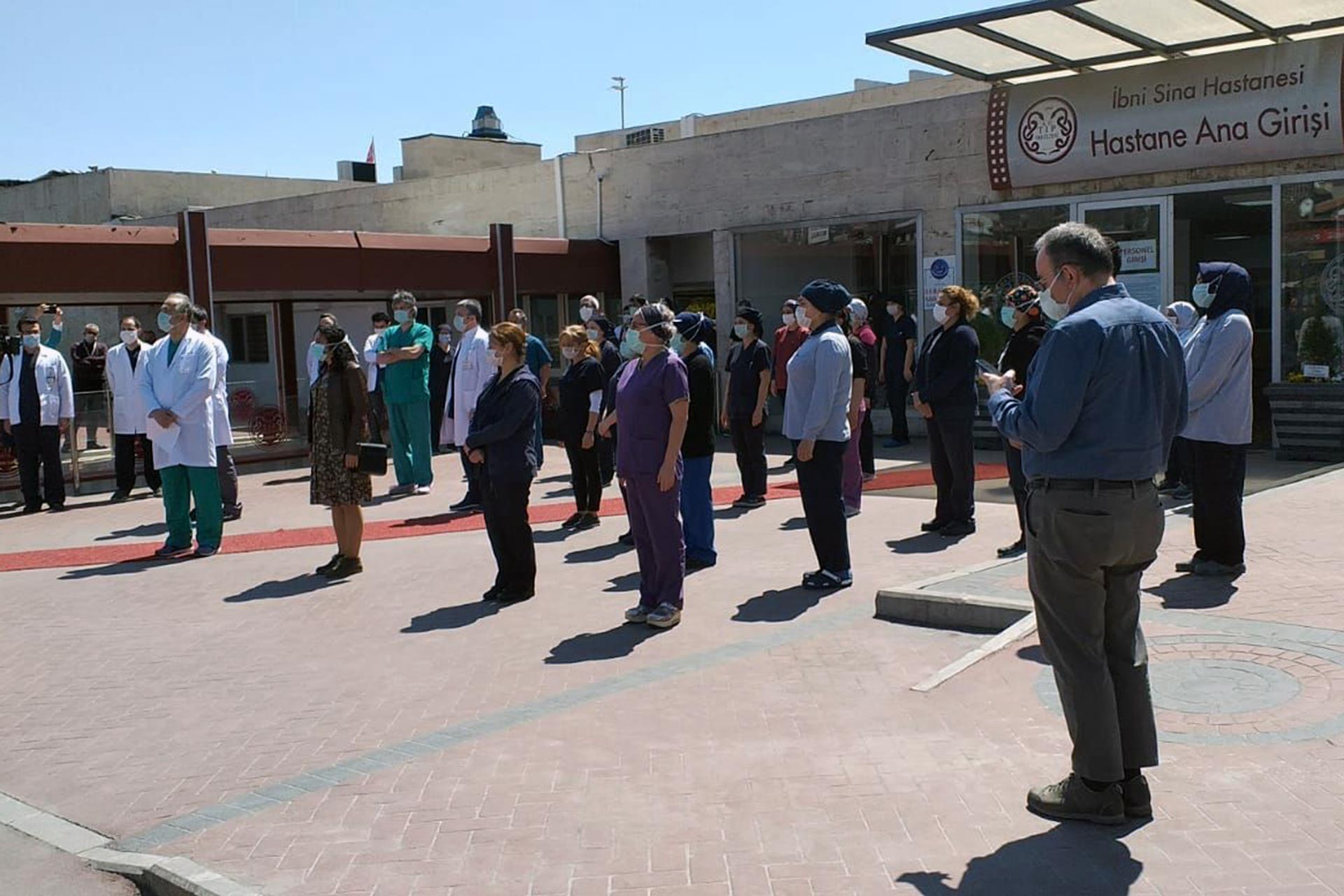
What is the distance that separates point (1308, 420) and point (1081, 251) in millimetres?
10386

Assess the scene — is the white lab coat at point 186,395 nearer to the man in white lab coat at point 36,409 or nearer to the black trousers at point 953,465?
the man in white lab coat at point 36,409

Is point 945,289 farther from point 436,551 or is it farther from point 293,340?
point 293,340

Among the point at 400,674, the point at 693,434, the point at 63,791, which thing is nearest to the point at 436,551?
the point at 693,434

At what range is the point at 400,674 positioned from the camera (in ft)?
22.4

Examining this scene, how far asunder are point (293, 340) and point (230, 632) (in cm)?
1168

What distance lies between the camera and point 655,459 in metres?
7.38

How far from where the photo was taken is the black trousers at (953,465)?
9664mm

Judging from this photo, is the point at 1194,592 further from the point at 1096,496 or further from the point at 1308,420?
the point at 1308,420

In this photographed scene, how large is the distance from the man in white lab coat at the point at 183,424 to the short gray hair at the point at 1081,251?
7.56 meters

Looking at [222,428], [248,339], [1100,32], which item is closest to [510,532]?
[222,428]

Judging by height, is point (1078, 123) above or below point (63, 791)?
above

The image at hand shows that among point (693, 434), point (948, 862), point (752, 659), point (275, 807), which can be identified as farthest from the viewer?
point (693, 434)

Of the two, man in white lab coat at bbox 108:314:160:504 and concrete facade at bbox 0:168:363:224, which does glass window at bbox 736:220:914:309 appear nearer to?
man in white lab coat at bbox 108:314:160:504

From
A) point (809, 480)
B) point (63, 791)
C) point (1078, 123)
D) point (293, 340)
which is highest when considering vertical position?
point (1078, 123)
